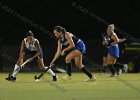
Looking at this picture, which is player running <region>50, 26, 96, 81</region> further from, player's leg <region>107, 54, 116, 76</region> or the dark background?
the dark background

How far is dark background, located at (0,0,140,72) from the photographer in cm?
3672

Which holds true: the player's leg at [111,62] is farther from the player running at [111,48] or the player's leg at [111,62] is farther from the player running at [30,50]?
the player running at [30,50]

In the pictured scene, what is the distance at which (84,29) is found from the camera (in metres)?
37.6

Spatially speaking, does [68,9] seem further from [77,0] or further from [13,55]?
[13,55]

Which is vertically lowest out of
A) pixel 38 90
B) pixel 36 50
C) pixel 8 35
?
pixel 38 90

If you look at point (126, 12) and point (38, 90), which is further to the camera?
point (126, 12)

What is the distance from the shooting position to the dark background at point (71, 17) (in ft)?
120

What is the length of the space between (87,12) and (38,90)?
21.6m

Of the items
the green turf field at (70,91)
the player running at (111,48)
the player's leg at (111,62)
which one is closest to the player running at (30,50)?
the green turf field at (70,91)

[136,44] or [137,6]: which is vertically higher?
[137,6]

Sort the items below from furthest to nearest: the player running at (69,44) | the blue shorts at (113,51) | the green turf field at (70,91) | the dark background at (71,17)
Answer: the dark background at (71,17), the blue shorts at (113,51), the player running at (69,44), the green turf field at (70,91)

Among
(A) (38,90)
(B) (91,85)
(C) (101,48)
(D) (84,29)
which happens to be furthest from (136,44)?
(D) (84,29)

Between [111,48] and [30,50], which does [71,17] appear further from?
[30,50]

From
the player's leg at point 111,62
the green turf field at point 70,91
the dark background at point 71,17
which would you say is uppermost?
the dark background at point 71,17
